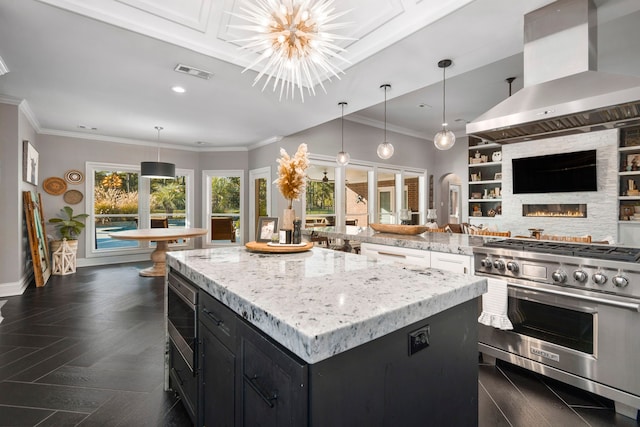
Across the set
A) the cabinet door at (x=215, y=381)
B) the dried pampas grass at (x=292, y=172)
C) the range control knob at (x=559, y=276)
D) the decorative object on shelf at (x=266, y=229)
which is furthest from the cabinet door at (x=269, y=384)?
the range control knob at (x=559, y=276)

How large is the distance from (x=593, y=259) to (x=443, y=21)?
1942mm

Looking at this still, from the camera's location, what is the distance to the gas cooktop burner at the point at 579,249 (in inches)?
71.1

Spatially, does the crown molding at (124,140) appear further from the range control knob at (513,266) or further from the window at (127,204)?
the range control knob at (513,266)

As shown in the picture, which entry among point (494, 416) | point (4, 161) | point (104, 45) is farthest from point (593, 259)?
point (4, 161)

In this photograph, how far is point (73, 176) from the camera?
6000mm

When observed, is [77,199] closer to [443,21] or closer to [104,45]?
[104,45]

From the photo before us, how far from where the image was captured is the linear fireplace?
4.98 m

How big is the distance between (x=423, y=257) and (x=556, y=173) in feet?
13.9

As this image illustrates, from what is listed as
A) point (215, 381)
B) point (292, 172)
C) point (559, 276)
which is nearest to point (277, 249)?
point (292, 172)

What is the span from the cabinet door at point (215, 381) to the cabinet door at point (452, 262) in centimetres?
184

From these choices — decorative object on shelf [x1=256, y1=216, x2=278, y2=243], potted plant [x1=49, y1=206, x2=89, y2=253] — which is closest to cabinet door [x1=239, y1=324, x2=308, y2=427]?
decorative object on shelf [x1=256, y1=216, x2=278, y2=243]

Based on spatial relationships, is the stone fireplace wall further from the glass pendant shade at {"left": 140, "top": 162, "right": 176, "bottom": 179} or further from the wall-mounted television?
the glass pendant shade at {"left": 140, "top": 162, "right": 176, "bottom": 179}

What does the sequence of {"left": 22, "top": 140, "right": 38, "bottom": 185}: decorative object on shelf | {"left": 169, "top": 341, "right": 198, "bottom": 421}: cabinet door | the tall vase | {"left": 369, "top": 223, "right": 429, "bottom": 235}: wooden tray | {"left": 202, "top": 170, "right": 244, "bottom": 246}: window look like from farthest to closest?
1. {"left": 202, "top": 170, "right": 244, "bottom": 246}: window
2. {"left": 22, "top": 140, "right": 38, "bottom": 185}: decorative object on shelf
3. {"left": 369, "top": 223, "right": 429, "bottom": 235}: wooden tray
4. the tall vase
5. {"left": 169, "top": 341, "right": 198, "bottom": 421}: cabinet door

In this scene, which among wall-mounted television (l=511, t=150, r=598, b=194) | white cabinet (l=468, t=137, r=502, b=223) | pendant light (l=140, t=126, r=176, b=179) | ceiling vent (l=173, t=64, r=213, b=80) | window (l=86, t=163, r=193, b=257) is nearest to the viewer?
ceiling vent (l=173, t=64, r=213, b=80)
